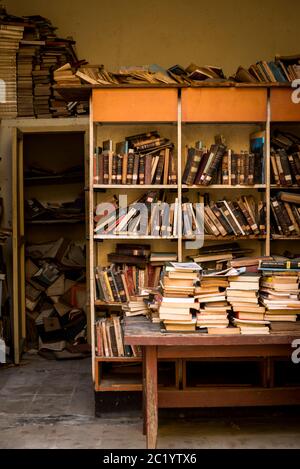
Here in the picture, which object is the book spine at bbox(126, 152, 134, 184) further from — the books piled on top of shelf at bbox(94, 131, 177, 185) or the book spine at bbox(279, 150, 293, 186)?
the book spine at bbox(279, 150, 293, 186)

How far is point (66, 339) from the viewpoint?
6.84 metres

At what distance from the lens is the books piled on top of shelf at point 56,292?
6848mm

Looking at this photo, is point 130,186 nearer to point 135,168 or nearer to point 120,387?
point 135,168

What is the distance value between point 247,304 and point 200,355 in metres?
0.44

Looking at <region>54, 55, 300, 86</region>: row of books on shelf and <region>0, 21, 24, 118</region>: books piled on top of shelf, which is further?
<region>0, 21, 24, 118</region>: books piled on top of shelf

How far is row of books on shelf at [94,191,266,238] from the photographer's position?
4578 mm

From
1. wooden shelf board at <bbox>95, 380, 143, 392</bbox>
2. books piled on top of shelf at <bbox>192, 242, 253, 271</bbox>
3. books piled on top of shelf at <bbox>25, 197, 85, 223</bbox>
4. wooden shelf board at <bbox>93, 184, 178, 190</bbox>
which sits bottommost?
wooden shelf board at <bbox>95, 380, 143, 392</bbox>

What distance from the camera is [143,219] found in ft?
15.1

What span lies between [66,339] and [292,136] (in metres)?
3.47

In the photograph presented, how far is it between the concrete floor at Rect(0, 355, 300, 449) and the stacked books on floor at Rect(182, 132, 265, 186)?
172cm

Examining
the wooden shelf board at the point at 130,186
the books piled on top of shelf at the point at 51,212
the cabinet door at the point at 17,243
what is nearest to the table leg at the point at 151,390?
the wooden shelf board at the point at 130,186

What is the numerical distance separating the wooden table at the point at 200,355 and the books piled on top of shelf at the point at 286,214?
101cm

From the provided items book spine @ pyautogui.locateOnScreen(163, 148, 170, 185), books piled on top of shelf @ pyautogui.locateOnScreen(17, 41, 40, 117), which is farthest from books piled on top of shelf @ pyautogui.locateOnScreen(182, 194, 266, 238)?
books piled on top of shelf @ pyautogui.locateOnScreen(17, 41, 40, 117)
